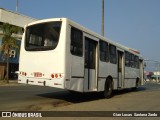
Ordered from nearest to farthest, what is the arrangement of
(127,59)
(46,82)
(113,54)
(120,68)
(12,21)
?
(46,82)
(113,54)
(120,68)
(127,59)
(12,21)

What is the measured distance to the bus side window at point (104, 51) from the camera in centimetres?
1586

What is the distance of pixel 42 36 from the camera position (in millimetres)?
13086

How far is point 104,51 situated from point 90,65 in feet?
7.01

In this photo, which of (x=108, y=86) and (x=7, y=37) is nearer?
(x=108, y=86)

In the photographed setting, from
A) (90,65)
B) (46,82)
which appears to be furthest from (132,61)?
(46,82)

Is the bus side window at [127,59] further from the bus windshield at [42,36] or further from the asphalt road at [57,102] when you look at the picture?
the bus windshield at [42,36]

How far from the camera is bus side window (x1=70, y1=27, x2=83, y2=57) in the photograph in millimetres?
12883

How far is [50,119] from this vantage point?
29.0ft

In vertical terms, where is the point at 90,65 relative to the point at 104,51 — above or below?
below

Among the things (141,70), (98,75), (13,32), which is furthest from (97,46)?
(13,32)

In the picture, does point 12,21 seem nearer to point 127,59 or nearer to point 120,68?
point 127,59

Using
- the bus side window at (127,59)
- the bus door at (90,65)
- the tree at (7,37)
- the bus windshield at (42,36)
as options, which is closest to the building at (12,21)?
the tree at (7,37)

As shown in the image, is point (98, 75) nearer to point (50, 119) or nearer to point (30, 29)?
point (30, 29)

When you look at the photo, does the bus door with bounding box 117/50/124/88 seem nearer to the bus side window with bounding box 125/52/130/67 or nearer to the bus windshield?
the bus side window with bounding box 125/52/130/67
